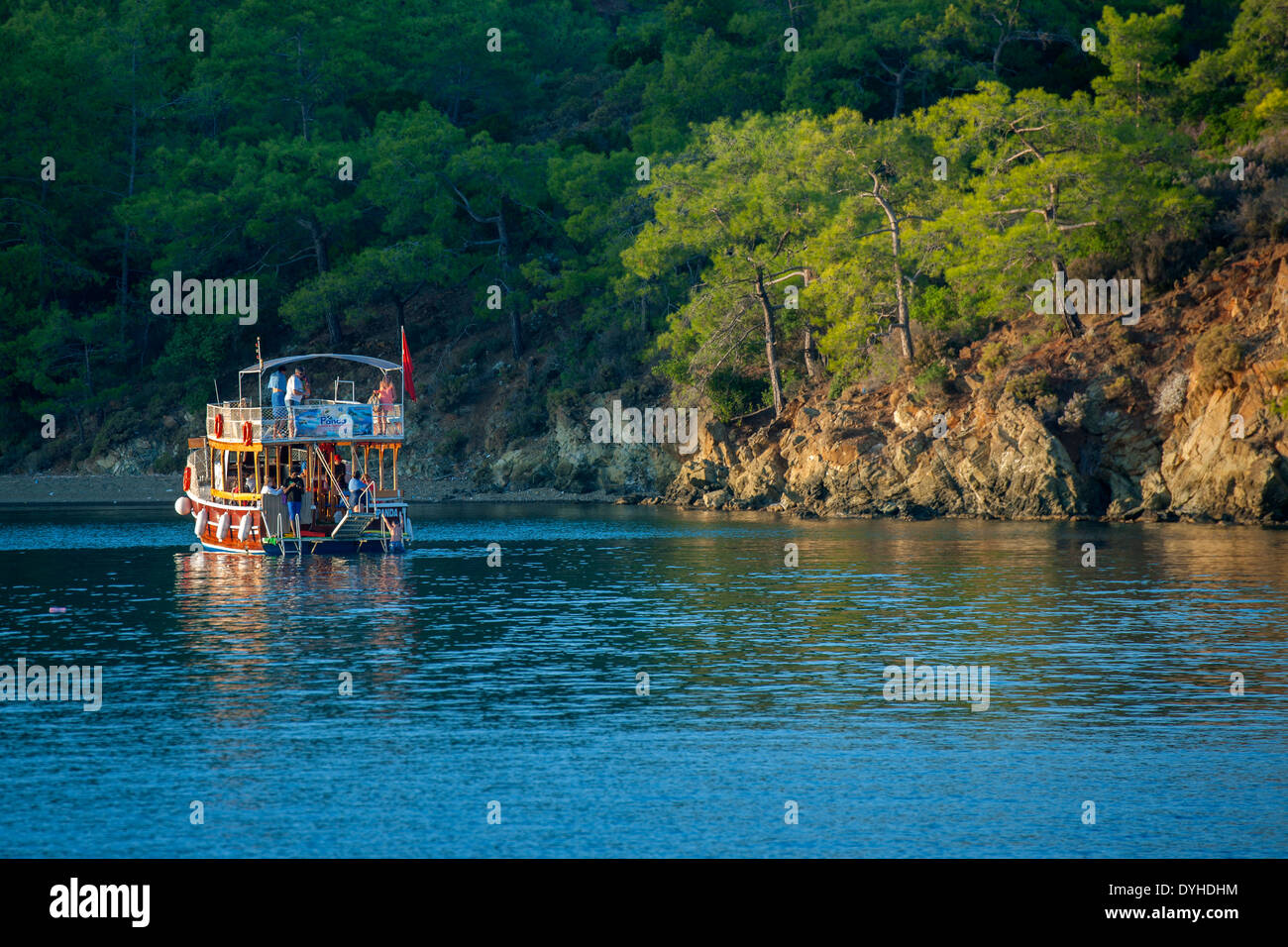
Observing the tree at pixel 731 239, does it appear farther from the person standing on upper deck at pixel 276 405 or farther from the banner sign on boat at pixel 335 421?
the person standing on upper deck at pixel 276 405

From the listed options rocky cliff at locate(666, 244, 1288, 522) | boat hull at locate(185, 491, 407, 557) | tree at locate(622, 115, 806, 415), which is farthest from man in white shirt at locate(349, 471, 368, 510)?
tree at locate(622, 115, 806, 415)

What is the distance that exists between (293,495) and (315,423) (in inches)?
103

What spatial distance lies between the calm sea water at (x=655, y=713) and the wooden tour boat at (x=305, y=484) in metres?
4.18

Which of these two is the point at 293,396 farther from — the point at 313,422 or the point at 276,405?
the point at 313,422

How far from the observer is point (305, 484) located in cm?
4916

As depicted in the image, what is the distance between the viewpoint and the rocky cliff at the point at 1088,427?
53375mm

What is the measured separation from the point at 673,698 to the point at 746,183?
174 ft

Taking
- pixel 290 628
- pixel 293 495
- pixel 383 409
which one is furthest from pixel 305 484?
pixel 290 628

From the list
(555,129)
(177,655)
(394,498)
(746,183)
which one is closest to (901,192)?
(746,183)

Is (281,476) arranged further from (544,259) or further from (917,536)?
(544,259)

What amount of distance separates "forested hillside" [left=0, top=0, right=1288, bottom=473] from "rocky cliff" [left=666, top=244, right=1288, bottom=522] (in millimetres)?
2260

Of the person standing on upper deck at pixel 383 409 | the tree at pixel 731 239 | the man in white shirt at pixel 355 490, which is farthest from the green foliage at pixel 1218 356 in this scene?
the man in white shirt at pixel 355 490

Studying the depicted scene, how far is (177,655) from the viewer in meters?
27.9

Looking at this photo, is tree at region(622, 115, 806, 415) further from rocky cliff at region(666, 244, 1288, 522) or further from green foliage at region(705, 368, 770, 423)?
rocky cliff at region(666, 244, 1288, 522)
